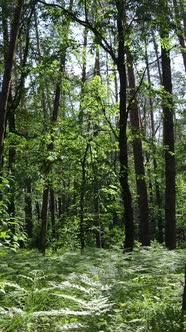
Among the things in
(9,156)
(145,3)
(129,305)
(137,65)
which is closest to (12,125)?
(9,156)

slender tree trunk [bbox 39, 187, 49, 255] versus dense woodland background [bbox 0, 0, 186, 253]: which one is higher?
dense woodland background [bbox 0, 0, 186, 253]

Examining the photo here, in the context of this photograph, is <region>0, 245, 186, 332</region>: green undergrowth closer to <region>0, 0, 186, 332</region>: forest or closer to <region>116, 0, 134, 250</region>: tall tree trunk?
<region>0, 0, 186, 332</region>: forest

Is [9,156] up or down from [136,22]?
down

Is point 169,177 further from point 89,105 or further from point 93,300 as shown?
point 93,300

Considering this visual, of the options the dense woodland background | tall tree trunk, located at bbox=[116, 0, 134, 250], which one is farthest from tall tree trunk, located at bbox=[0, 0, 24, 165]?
tall tree trunk, located at bbox=[116, 0, 134, 250]

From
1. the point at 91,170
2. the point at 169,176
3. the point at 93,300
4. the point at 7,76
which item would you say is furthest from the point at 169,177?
the point at 93,300

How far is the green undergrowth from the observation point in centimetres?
317

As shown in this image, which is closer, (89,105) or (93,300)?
(93,300)

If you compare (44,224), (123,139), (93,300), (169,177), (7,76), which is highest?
(7,76)

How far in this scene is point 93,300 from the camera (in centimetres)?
355

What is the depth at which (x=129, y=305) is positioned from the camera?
3.78 metres

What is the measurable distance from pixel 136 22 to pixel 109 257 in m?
5.51

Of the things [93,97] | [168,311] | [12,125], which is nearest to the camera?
[168,311]

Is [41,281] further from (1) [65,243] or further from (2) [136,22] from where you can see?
(1) [65,243]
